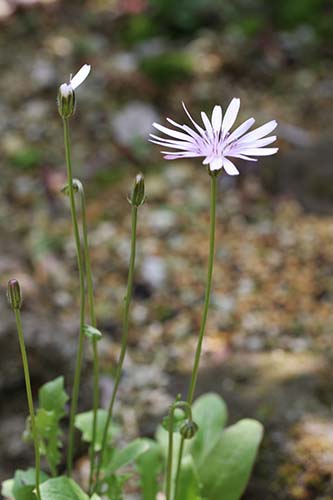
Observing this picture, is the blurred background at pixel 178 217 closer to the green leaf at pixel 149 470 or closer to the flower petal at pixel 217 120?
the green leaf at pixel 149 470

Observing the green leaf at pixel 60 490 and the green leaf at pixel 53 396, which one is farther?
the green leaf at pixel 53 396

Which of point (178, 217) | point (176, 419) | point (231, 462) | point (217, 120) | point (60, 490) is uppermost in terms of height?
point (178, 217)

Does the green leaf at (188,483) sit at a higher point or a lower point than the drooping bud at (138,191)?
lower

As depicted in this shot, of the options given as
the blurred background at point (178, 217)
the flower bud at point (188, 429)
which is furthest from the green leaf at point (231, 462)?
the flower bud at point (188, 429)

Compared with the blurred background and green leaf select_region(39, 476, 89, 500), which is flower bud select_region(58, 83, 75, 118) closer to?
green leaf select_region(39, 476, 89, 500)

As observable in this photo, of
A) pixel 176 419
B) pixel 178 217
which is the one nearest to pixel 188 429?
pixel 176 419

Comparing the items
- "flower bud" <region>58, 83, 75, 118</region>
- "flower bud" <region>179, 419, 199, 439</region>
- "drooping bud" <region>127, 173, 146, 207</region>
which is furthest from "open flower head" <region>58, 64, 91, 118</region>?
"flower bud" <region>179, 419, 199, 439</region>

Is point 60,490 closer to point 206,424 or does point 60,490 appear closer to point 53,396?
point 53,396
